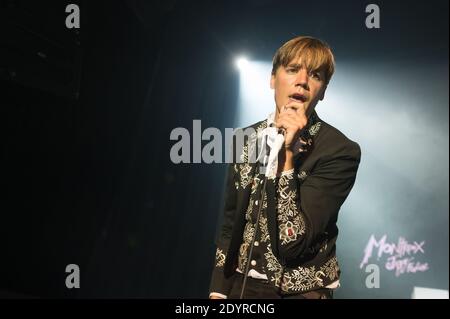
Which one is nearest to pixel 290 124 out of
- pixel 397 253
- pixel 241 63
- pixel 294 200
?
pixel 294 200

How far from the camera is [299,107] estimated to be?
1449 millimetres

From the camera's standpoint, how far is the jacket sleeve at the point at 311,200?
4.58 feet

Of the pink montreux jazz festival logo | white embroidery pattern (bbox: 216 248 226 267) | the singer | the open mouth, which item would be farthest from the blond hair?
the pink montreux jazz festival logo

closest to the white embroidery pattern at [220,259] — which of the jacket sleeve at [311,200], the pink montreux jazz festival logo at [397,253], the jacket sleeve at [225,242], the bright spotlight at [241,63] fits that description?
the jacket sleeve at [225,242]

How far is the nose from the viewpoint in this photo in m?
1.59

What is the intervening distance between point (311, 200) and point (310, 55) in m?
0.52

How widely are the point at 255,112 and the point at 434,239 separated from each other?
2633 millimetres

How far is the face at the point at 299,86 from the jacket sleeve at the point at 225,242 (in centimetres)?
35

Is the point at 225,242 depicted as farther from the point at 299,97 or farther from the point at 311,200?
the point at 299,97

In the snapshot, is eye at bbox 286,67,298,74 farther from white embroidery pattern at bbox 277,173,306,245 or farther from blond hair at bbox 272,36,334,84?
white embroidery pattern at bbox 277,173,306,245

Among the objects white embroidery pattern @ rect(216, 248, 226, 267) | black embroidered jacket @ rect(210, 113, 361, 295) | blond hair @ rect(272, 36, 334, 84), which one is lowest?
white embroidery pattern @ rect(216, 248, 226, 267)

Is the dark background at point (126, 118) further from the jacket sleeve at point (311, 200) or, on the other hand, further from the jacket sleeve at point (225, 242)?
the jacket sleeve at point (311, 200)

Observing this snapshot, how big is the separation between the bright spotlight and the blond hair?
2025 mm

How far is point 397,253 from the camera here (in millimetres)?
4980
